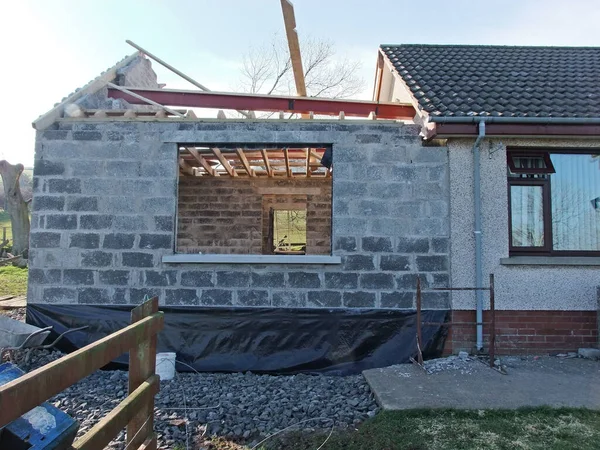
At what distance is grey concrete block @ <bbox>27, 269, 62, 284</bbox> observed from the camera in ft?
19.7

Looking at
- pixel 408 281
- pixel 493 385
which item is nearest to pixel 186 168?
pixel 408 281

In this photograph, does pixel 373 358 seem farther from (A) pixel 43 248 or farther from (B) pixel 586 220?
(A) pixel 43 248

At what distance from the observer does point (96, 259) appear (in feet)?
19.6

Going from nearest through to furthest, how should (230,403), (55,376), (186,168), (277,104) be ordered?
(55,376), (230,403), (277,104), (186,168)

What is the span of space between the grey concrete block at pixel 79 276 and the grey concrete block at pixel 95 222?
0.62 metres

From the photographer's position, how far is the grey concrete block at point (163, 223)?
19.7ft

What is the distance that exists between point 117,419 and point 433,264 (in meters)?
4.55

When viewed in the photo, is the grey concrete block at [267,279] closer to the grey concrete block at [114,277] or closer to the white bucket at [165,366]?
the white bucket at [165,366]

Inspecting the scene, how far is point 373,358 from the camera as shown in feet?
18.9

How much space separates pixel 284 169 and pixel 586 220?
6.43 metres

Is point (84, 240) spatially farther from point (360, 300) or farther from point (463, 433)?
point (463, 433)

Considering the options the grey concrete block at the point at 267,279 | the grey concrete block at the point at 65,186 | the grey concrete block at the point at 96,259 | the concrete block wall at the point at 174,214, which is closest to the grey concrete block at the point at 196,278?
the concrete block wall at the point at 174,214

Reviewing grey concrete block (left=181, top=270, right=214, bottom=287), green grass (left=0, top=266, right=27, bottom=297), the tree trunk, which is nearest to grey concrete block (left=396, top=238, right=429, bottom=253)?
grey concrete block (left=181, top=270, right=214, bottom=287)

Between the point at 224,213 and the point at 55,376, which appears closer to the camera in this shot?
the point at 55,376
